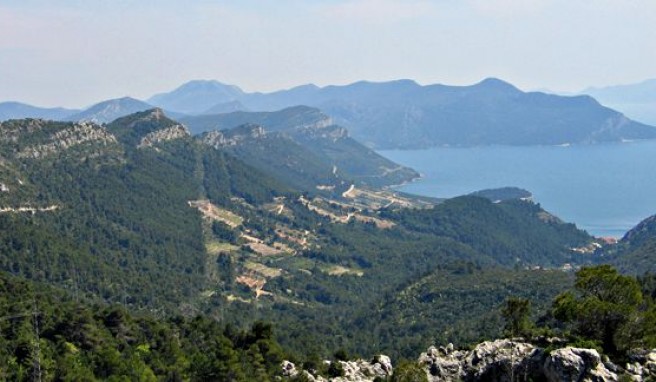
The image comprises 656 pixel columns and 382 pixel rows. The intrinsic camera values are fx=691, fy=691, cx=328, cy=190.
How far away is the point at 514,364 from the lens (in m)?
61.0

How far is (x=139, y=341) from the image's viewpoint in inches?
3182

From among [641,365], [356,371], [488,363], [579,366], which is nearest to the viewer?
[579,366]

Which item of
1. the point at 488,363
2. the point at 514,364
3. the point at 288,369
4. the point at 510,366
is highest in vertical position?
the point at 514,364

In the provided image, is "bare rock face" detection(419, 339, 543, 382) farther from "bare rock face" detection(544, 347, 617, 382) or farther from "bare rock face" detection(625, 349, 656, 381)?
"bare rock face" detection(625, 349, 656, 381)

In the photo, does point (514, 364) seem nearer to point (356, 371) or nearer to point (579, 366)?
point (579, 366)

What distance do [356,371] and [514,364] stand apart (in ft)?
51.7

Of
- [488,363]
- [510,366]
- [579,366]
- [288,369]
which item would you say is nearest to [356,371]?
Result: [288,369]

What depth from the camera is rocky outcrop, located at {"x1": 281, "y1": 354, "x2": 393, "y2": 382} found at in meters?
66.2

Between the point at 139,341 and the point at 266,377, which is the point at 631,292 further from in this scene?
the point at 139,341

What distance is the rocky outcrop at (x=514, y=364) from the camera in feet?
181

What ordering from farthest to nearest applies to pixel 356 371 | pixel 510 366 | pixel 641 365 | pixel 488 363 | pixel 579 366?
pixel 356 371, pixel 488 363, pixel 510 366, pixel 641 365, pixel 579 366

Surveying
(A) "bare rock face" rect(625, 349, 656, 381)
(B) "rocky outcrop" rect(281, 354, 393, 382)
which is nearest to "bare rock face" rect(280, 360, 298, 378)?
(B) "rocky outcrop" rect(281, 354, 393, 382)

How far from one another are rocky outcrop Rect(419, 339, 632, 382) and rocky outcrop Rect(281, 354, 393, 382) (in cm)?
459

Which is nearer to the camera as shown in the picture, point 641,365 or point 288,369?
point 641,365
